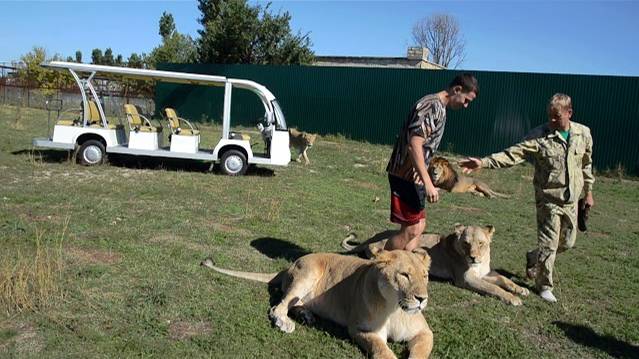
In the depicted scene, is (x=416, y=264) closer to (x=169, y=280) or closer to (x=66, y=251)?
(x=169, y=280)

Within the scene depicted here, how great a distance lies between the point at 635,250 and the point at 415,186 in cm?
489

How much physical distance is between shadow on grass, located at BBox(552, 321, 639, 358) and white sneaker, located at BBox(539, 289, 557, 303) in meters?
0.55

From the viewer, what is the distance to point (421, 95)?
69.8 feet

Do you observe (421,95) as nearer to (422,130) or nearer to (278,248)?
(278,248)

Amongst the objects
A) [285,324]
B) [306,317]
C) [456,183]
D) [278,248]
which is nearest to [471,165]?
[306,317]

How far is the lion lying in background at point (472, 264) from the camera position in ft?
18.5

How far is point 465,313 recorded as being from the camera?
5156 millimetres

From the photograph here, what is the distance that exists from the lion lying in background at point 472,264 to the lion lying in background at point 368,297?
0.83m

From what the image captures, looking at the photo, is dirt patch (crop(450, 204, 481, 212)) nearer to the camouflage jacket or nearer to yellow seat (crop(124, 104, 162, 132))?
the camouflage jacket

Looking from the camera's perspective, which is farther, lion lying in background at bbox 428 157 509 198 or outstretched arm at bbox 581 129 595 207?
lion lying in background at bbox 428 157 509 198

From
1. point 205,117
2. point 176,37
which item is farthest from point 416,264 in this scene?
point 176,37

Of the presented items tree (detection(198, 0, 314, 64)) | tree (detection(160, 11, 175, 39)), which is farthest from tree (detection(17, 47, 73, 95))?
tree (detection(160, 11, 175, 39))

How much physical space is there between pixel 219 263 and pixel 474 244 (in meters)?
2.47

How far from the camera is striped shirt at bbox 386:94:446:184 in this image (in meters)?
4.92
